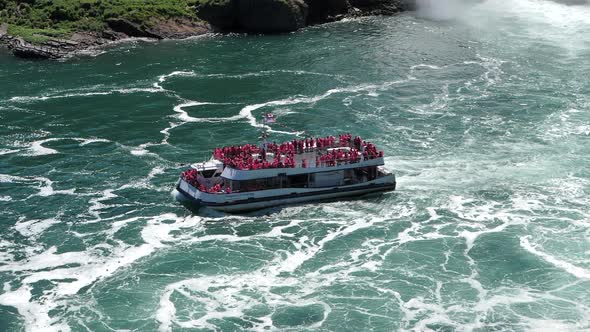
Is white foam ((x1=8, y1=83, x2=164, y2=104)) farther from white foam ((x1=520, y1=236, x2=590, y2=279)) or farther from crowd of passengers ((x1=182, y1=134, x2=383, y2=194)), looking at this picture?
white foam ((x1=520, y1=236, x2=590, y2=279))

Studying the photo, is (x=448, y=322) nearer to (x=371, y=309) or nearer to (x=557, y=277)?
(x=371, y=309)

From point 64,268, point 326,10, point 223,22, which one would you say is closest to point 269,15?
point 223,22

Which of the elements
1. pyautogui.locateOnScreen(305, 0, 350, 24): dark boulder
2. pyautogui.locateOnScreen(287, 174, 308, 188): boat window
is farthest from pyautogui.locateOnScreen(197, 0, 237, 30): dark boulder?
pyautogui.locateOnScreen(287, 174, 308, 188): boat window

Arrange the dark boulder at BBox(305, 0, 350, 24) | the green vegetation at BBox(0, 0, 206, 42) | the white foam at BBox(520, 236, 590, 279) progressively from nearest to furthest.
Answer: the white foam at BBox(520, 236, 590, 279), the green vegetation at BBox(0, 0, 206, 42), the dark boulder at BBox(305, 0, 350, 24)

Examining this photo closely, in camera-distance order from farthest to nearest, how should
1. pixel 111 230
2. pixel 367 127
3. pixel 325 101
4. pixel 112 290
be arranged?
1. pixel 325 101
2. pixel 367 127
3. pixel 111 230
4. pixel 112 290

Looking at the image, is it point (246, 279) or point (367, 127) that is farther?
point (367, 127)

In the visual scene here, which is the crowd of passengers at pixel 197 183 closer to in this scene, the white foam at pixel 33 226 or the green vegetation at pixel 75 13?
the white foam at pixel 33 226

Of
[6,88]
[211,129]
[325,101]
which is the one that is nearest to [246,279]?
[211,129]
